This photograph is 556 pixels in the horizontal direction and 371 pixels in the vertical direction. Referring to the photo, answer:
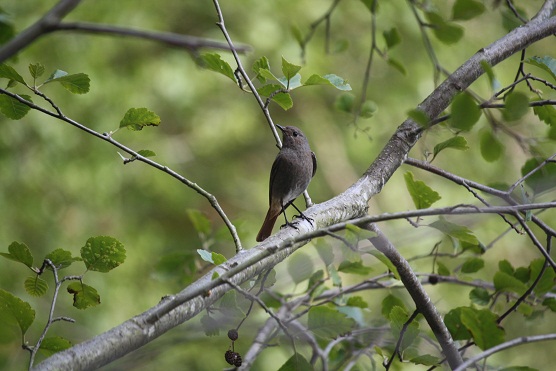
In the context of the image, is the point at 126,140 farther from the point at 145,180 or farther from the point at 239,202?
the point at 239,202

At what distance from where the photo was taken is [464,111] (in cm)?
121

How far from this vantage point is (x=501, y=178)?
5.71 metres

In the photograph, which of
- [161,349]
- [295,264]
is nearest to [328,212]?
[295,264]

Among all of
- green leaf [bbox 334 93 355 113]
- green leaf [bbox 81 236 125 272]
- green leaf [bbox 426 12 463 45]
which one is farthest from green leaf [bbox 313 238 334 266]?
green leaf [bbox 426 12 463 45]

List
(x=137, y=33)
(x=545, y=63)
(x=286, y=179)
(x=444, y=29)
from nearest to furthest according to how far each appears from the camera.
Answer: (x=137, y=33)
(x=545, y=63)
(x=444, y=29)
(x=286, y=179)

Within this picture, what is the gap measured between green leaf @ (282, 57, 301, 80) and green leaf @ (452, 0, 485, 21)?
0.81m

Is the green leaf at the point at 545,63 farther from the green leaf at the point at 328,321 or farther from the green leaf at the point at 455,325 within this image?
the green leaf at the point at 328,321

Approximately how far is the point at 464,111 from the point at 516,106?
110 millimetres

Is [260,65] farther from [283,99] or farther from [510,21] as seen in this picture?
[510,21]

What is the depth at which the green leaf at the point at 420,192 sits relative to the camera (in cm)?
173

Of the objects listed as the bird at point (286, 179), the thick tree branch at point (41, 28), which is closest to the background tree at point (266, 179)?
the thick tree branch at point (41, 28)

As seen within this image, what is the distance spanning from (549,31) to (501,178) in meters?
3.95

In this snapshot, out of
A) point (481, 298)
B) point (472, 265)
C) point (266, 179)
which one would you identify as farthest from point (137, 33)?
Result: point (266, 179)

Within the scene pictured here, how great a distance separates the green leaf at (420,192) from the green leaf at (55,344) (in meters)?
0.98
